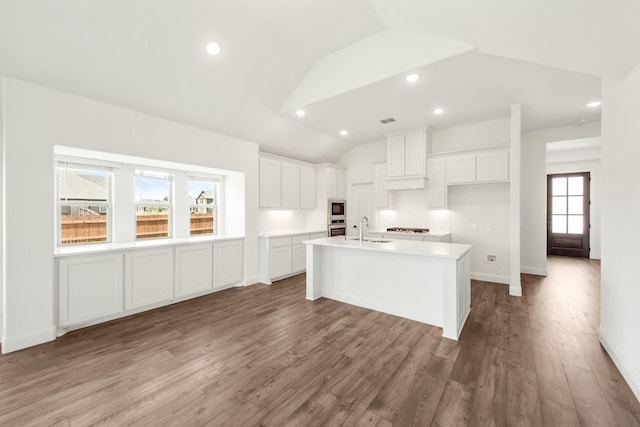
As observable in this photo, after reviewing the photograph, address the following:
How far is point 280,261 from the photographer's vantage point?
213 inches

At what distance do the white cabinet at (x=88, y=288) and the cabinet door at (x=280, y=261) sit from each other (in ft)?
7.90

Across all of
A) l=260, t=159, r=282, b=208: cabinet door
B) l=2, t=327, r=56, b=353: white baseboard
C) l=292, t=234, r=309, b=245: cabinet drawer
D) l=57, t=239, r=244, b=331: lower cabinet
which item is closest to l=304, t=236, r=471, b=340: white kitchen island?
l=292, t=234, r=309, b=245: cabinet drawer

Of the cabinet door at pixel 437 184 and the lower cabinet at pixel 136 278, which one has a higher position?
the cabinet door at pixel 437 184

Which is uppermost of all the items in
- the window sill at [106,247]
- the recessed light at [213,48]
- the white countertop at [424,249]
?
the recessed light at [213,48]

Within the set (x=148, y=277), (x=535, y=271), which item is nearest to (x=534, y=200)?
(x=535, y=271)

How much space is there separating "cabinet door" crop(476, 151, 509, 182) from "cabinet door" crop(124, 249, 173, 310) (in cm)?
544

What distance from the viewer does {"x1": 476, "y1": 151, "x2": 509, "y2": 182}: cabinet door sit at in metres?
4.83

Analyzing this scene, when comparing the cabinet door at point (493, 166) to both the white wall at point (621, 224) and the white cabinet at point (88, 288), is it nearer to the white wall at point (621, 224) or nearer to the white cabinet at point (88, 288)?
the white wall at point (621, 224)

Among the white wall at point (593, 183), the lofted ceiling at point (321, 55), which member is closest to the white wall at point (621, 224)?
the lofted ceiling at point (321, 55)

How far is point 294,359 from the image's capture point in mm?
2551

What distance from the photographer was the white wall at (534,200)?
556cm

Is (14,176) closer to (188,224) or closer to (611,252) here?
(188,224)

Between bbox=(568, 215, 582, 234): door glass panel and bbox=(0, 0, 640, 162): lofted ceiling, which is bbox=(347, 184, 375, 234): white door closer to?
bbox=(0, 0, 640, 162): lofted ceiling

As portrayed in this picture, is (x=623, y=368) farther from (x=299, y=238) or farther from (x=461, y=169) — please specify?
(x=299, y=238)
